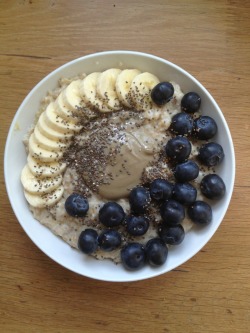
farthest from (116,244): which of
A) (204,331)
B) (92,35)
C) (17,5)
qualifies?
(17,5)

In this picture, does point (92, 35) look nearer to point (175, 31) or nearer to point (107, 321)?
point (175, 31)

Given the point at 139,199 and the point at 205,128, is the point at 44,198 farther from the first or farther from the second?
the point at 205,128

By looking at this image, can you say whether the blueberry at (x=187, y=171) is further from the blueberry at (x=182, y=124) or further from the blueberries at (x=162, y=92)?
the blueberries at (x=162, y=92)

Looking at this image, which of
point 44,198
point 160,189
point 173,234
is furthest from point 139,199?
point 44,198

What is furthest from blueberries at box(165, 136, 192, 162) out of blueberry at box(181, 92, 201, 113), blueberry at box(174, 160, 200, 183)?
blueberry at box(181, 92, 201, 113)

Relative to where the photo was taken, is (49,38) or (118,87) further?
(49,38)

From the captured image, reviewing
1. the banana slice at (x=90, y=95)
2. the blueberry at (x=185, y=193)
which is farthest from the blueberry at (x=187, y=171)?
the banana slice at (x=90, y=95)
